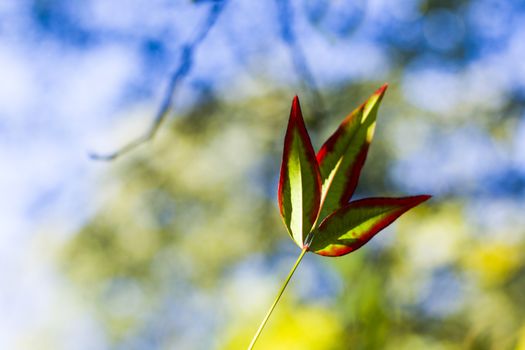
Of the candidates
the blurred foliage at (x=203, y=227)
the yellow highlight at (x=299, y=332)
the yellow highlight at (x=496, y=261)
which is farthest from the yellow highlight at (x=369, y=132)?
the blurred foliage at (x=203, y=227)

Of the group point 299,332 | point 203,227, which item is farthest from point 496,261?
point 203,227

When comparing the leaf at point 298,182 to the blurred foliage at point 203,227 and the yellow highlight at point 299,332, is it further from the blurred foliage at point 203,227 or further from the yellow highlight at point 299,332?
the blurred foliage at point 203,227

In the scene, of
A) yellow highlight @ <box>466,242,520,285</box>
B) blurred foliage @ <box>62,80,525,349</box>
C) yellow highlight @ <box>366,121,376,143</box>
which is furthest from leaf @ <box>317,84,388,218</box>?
blurred foliage @ <box>62,80,525,349</box>

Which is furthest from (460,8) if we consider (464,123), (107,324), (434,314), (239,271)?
(107,324)

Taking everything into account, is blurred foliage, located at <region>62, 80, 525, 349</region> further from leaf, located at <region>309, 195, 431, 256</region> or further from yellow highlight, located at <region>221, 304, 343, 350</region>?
leaf, located at <region>309, 195, 431, 256</region>

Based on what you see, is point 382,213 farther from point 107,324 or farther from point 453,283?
point 107,324

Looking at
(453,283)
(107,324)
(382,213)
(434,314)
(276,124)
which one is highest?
(276,124)
